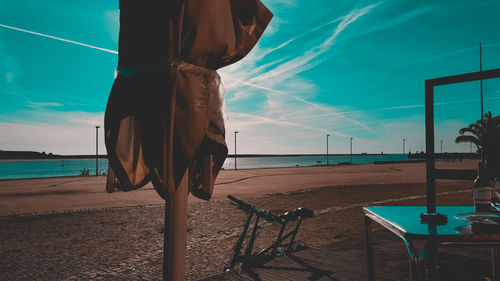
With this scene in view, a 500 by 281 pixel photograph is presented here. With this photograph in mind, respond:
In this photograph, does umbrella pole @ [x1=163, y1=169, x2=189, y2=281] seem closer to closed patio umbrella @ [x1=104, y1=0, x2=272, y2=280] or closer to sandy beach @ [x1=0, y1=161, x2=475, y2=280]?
closed patio umbrella @ [x1=104, y1=0, x2=272, y2=280]

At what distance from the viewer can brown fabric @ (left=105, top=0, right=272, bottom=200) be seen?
5.28ft

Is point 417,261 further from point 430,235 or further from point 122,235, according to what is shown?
point 122,235

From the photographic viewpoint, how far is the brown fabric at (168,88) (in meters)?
1.61

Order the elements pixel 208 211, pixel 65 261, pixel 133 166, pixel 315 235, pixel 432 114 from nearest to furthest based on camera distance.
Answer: pixel 133 166 → pixel 432 114 → pixel 65 261 → pixel 315 235 → pixel 208 211

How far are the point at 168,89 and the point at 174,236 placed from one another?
852 mm

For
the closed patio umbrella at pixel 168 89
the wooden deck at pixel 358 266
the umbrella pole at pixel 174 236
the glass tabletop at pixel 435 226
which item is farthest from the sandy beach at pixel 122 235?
the closed patio umbrella at pixel 168 89

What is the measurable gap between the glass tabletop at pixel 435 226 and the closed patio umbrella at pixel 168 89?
1.27 m

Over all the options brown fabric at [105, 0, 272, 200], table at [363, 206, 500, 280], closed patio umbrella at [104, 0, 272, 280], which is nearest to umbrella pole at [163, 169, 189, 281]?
closed patio umbrella at [104, 0, 272, 280]

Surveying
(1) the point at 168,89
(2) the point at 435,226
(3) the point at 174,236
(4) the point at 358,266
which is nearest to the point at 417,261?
(2) the point at 435,226

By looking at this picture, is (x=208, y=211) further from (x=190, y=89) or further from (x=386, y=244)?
(x=190, y=89)

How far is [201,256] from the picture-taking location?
5.72 meters

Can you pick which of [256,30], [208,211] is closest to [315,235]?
[208,211]

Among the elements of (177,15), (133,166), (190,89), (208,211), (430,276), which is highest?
(177,15)

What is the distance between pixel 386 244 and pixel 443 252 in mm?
835
